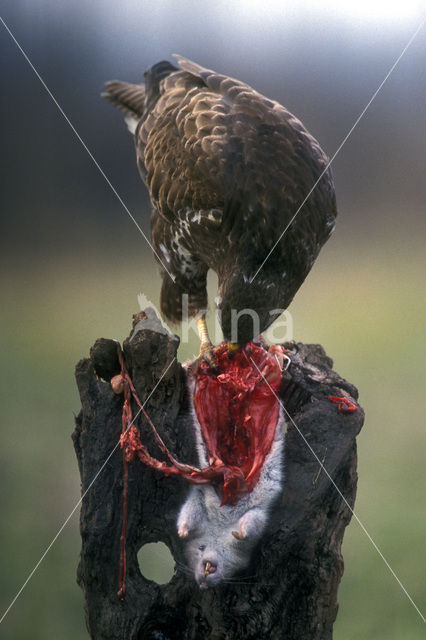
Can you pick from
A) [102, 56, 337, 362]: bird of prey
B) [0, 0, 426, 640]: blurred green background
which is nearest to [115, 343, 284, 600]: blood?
[102, 56, 337, 362]: bird of prey

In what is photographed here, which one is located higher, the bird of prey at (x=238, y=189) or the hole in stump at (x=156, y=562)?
the bird of prey at (x=238, y=189)

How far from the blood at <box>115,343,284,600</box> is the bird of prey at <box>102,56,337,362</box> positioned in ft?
0.45

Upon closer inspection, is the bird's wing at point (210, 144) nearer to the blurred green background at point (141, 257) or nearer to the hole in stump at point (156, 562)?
the blurred green background at point (141, 257)

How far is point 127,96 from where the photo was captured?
158cm

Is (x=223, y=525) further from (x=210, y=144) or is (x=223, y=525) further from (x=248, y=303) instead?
(x=210, y=144)

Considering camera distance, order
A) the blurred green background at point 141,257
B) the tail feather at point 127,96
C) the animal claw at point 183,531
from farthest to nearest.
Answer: the tail feather at point 127,96
the blurred green background at point 141,257
the animal claw at point 183,531

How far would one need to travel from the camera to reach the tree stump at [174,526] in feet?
3.29

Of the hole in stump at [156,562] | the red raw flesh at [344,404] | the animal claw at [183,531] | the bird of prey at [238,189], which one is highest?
the bird of prey at [238,189]

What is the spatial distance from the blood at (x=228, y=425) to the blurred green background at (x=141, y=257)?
33 cm

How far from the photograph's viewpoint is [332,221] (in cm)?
146

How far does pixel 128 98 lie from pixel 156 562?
1188 mm

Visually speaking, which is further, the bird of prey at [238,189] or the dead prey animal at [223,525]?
the bird of prey at [238,189]

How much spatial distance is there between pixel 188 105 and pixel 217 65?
0.16m

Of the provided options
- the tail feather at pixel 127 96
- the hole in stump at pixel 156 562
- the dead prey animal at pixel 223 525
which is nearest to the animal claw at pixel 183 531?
the dead prey animal at pixel 223 525
